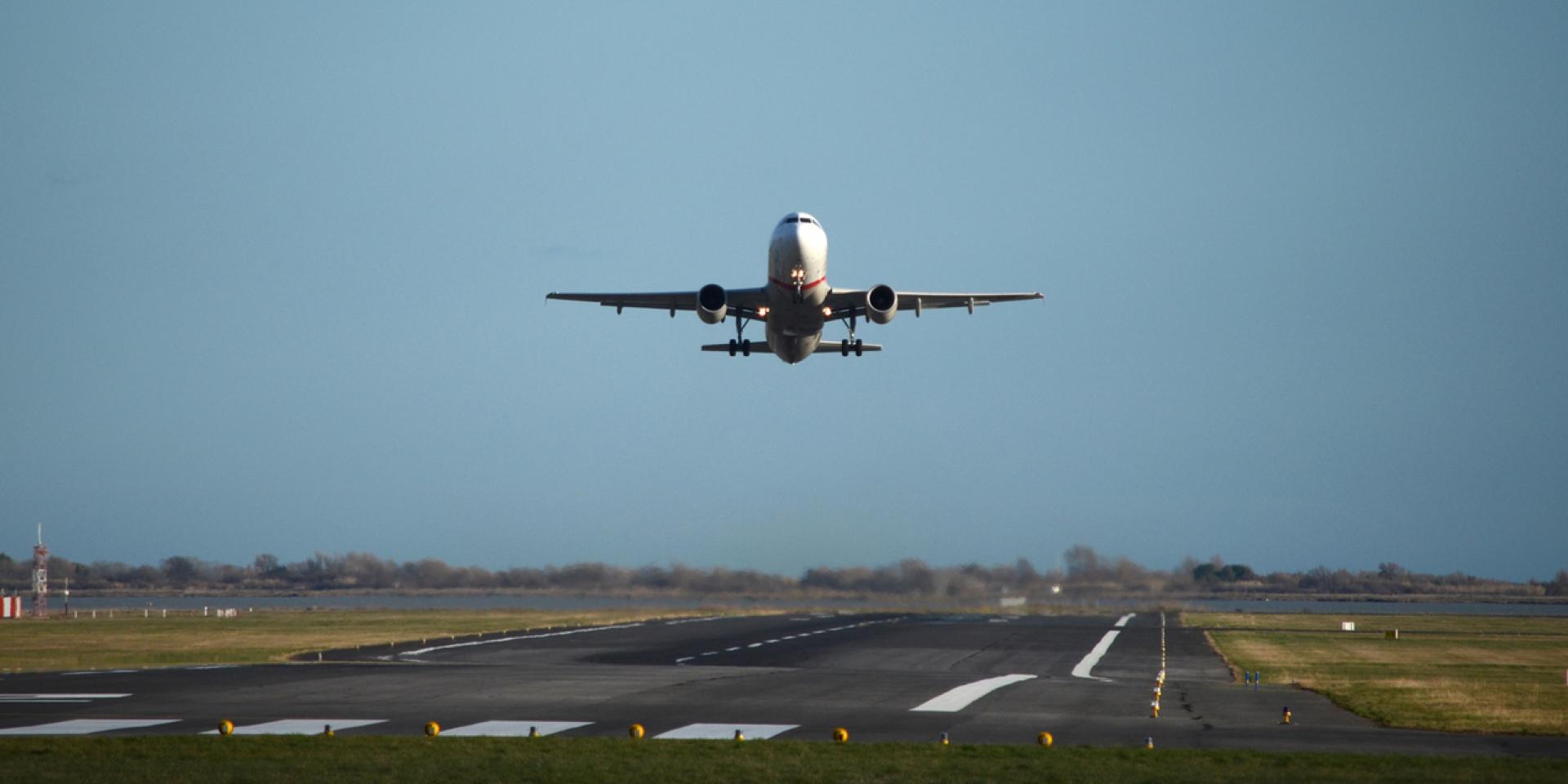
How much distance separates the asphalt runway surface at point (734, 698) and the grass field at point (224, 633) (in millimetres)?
4521

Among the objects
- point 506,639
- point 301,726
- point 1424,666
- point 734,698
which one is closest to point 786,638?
point 506,639

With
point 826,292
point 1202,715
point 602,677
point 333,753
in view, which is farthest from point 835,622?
point 333,753

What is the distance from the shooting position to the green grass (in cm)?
1717

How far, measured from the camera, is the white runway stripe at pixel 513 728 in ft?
72.7

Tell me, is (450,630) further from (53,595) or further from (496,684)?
(53,595)

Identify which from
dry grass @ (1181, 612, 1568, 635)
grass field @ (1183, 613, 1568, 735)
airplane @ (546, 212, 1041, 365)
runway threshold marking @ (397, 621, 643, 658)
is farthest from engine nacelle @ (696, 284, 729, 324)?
dry grass @ (1181, 612, 1568, 635)

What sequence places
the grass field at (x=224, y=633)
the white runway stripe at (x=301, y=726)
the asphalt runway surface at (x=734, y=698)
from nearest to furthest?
the white runway stripe at (x=301, y=726) → the asphalt runway surface at (x=734, y=698) → the grass field at (x=224, y=633)

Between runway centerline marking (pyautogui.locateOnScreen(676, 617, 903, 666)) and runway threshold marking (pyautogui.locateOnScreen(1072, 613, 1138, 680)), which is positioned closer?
runway threshold marking (pyautogui.locateOnScreen(1072, 613, 1138, 680))

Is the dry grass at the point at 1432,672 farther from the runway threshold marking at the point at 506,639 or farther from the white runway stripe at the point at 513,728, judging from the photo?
the runway threshold marking at the point at 506,639

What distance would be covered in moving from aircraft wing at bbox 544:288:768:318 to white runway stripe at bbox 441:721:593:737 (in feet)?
79.2

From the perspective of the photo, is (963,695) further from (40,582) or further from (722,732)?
(40,582)

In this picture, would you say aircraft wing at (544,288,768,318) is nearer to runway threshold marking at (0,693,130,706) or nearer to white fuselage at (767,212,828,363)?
white fuselage at (767,212,828,363)

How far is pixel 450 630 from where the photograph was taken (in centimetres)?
6303

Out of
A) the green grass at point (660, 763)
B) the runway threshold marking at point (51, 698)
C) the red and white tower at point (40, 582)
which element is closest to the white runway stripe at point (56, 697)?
the runway threshold marking at point (51, 698)
